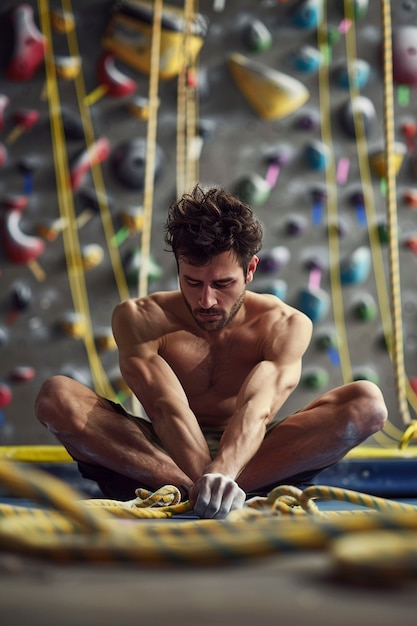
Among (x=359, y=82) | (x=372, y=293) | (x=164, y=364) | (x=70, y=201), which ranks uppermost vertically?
(x=359, y=82)

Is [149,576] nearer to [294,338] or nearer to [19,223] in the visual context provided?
[294,338]

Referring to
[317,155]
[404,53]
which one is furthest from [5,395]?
[404,53]

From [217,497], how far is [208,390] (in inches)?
17.1

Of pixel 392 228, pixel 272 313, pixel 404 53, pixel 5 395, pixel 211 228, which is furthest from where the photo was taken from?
pixel 404 53

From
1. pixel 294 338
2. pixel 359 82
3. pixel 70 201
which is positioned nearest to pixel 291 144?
pixel 359 82

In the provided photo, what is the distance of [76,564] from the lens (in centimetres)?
40

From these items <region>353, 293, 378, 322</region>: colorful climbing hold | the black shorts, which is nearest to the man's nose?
the black shorts

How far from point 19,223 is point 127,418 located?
1319mm

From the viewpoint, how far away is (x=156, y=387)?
1357mm

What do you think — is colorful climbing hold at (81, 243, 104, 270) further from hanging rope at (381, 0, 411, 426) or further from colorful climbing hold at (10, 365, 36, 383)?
hanging rope at (381, 0, 411, 426)

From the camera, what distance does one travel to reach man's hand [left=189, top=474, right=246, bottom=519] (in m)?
1.06

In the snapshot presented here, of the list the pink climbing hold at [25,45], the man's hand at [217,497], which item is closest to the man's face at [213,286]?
the man's hand at [217,497]

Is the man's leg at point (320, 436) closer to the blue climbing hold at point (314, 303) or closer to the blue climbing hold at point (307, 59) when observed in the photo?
the blue climbing hold at point (314, 303)

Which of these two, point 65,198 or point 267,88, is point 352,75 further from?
point 65,198
